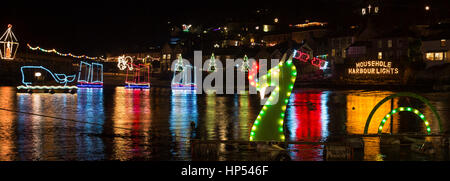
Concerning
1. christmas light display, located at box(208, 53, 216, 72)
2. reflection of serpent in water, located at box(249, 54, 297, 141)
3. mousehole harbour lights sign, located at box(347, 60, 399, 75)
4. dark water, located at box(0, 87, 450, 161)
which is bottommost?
dark water, located at box(0, 87, 450, 161)

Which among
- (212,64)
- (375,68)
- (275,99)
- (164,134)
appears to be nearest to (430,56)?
(375,68)

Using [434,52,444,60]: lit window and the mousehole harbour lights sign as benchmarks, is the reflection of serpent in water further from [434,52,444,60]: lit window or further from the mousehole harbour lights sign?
[434,52,444,60]: lit window

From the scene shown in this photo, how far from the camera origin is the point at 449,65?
180 feet

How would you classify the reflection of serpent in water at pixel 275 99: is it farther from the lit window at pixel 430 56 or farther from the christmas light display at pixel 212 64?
the christmas light display at pixel 212 64

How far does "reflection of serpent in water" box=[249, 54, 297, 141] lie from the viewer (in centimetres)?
1048

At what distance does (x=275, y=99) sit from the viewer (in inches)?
415

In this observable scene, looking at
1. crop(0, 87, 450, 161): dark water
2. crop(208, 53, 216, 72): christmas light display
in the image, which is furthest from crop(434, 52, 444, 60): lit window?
crop(0, 87, 450, 161): dark water

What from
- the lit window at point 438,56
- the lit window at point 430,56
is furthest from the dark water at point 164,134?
the lit window at point 430,56

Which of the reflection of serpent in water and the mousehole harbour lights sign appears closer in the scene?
the reflection of serpent in water

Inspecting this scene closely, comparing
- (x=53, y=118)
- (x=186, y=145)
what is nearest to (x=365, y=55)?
(x=53, y=118)

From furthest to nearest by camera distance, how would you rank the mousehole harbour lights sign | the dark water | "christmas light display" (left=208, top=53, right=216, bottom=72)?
"christmas light display" (left=208, top=53, right=216, bottom=72) < the mousehole harbour lights sign < the dark water

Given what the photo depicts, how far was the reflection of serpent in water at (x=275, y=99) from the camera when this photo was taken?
10.5m

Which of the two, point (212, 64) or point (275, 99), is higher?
point (212, 64)

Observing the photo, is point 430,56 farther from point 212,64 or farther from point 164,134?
point 164,134
